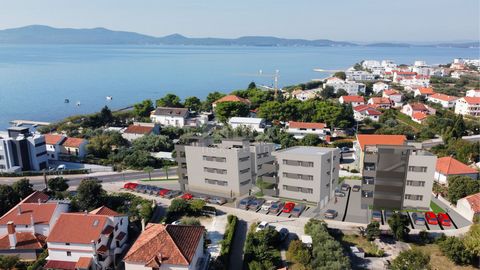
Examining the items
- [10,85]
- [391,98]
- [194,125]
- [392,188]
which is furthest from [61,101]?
[392,188]

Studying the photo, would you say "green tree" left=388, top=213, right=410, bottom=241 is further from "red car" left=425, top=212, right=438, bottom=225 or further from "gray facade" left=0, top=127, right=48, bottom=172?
"gray facade" left=0, top=127, right=48, bottom=172

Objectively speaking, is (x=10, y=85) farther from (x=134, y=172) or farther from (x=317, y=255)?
(x=317, y=255)

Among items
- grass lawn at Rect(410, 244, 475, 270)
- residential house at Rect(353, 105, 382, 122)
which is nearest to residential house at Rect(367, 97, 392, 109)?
residential house at Rect(353, 105, 382, 122)

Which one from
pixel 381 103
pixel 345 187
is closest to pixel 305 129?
pixel 345 187

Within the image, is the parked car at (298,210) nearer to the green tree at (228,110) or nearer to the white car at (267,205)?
the white car at (267,205)

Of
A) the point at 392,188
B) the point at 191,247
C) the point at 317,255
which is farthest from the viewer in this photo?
the point at 392,188

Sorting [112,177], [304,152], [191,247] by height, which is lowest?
[112,177]
